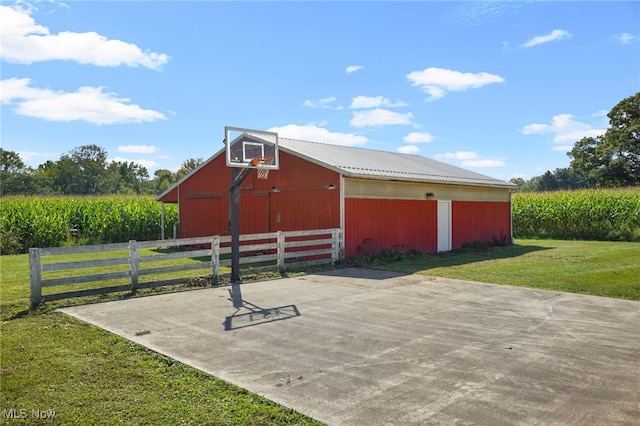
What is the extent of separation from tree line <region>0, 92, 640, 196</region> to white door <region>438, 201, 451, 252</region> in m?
14.3

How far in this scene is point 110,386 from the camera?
14.6 feet

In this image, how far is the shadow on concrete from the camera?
22.8 ft

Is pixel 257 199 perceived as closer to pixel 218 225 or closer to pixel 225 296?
pixel 218 225

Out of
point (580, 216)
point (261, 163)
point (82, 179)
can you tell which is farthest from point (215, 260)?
point (82, 179)

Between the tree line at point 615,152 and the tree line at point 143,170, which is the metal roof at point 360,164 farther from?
the tree line at point 615,152

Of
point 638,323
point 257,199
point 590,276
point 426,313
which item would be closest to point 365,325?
point 426,313

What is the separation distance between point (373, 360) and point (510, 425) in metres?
1.78

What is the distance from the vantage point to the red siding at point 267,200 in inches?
569

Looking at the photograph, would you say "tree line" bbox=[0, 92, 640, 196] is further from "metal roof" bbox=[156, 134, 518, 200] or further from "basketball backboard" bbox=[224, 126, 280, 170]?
"basketball backboard" bbox=[224, 126, 280, 170]

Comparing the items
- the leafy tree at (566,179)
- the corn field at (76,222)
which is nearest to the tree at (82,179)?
the corn field at (76,222)

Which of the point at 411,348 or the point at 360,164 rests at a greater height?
the point at 360,164

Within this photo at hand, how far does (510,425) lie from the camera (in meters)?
3.66

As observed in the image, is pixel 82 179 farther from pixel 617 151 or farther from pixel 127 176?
pixel 617 151

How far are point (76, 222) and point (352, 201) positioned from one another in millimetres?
13897
